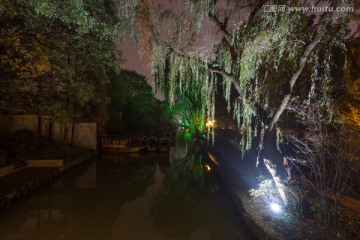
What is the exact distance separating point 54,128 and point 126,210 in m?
13.3

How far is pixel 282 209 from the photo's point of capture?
7336 mm

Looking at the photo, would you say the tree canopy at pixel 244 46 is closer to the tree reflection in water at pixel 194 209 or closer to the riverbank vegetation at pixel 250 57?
the riverbank vegetation at pixel 250 57

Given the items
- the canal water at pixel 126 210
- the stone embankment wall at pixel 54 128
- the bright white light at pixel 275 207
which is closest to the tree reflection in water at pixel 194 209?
the canal water at pixel 126 210

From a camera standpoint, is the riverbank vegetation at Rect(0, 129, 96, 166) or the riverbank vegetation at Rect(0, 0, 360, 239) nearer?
the riverbank vegetation at Rect(0, 0, 360, 239)

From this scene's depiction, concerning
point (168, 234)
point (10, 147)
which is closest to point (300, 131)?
point (168, 234)

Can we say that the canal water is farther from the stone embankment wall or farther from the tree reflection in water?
the stone embankment wall

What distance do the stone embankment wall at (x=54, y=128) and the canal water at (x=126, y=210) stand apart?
6111mm

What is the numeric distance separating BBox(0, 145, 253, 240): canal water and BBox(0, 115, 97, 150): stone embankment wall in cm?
611

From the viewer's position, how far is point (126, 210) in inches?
364

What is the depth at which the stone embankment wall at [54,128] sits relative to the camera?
18062mm

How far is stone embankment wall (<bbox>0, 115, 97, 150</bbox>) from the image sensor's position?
18.1 meters

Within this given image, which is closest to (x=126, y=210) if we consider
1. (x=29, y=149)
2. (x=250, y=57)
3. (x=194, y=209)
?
(x=194, y=209)

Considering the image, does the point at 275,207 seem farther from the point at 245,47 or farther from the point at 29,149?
the point at 29,149

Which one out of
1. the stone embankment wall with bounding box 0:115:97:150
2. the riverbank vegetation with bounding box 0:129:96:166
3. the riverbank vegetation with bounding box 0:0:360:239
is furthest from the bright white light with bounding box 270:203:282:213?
the stone embankment wall with bounding box 0:115:97:150
